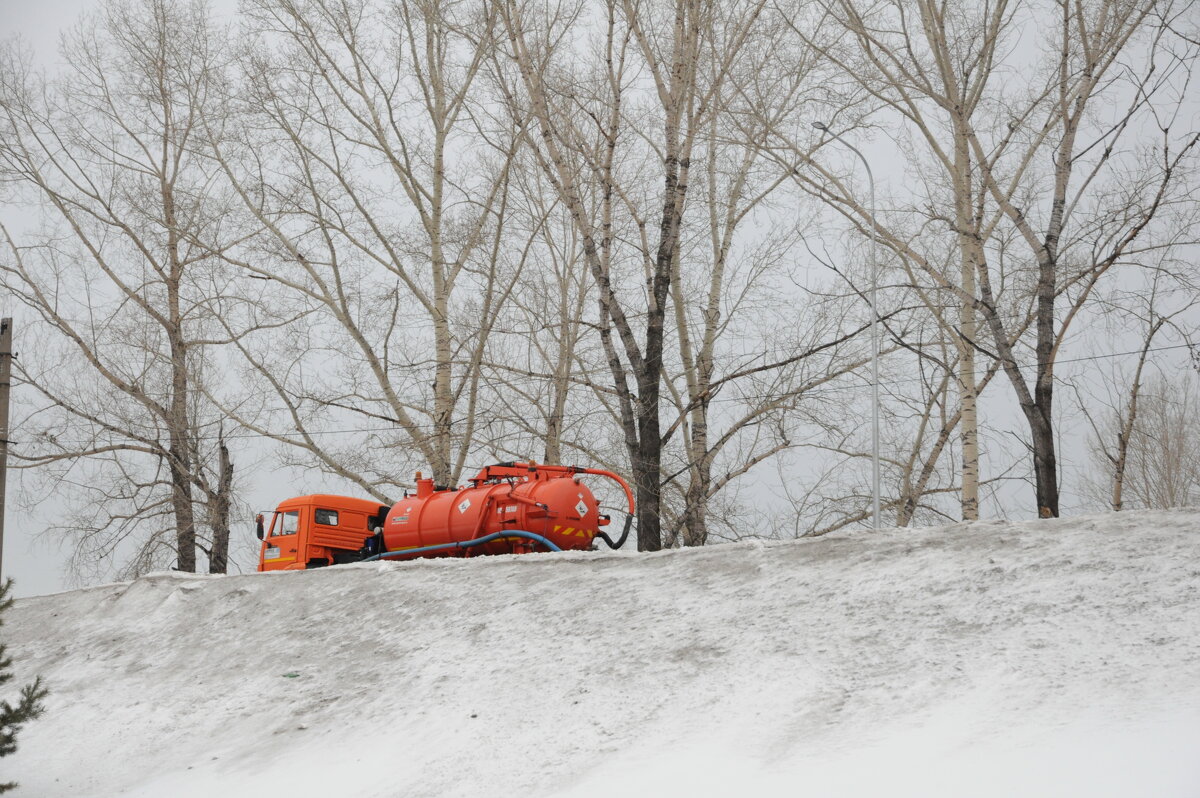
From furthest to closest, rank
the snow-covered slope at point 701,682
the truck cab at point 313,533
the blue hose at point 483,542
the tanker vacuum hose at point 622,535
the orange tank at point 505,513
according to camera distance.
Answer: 1. the truck cab at point 313,533
2. the tanker vacuum hose at point 622,535
3. the orange tank at point 505,513
4. the blue hose at point 483,542
5. the snow-covered slope at point 701,682

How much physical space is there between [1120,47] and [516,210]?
1580 cm

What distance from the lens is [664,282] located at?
19.5 m

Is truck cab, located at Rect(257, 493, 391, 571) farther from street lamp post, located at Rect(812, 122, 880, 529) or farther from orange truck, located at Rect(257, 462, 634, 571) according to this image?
street lamp post, located at Rect(812, 122, 880, 529)

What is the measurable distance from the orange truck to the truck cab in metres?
0.02

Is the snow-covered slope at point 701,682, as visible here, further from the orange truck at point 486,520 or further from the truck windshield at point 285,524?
the truck windshield at point 285,524

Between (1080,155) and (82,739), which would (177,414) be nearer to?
(82,739)

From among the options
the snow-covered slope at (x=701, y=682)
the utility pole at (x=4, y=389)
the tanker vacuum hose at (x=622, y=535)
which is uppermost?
the utility pole at (x=4, y=389)

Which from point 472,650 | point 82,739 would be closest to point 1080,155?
point 472,650

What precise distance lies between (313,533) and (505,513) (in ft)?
16.1

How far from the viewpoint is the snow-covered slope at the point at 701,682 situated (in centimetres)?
738

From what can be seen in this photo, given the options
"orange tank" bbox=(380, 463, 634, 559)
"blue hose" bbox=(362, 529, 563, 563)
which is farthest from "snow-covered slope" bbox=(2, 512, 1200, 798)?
"orange tank" bbox=(380, 463, 634, 559)

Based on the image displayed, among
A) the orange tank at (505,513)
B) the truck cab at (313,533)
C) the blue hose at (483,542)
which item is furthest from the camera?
the truck cab at (313,533)

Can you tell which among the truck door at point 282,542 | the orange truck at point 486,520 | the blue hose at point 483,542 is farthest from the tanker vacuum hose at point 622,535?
the truck door at point 282,542

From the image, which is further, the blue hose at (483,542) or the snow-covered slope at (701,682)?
the blue hose at (483,542)
